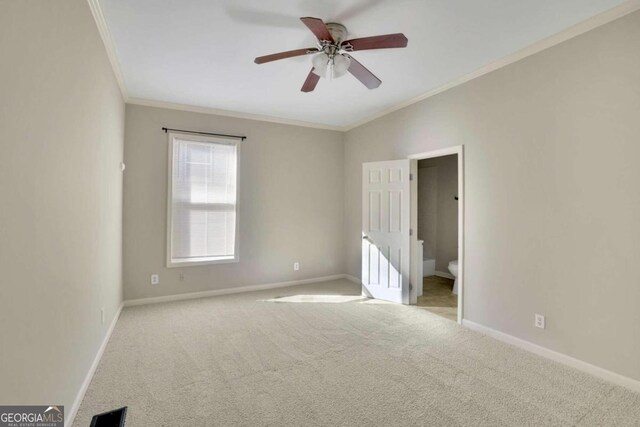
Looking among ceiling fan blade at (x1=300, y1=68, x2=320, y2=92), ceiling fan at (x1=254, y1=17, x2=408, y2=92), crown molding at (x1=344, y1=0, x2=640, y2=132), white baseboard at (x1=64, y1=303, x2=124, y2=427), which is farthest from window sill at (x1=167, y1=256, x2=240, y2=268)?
crown molding at (x1=344, y1=0, x2=640, y2=132)

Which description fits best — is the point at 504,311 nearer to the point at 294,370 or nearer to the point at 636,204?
the point at 636,204

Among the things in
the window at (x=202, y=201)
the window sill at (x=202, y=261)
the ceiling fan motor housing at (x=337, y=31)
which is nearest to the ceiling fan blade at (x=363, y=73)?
the ceiling fan motor housing at (x=337, y=31)

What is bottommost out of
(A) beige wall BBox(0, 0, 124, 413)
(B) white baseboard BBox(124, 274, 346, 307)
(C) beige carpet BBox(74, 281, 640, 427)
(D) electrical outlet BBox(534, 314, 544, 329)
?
(C) beige carpet BBox(74, 281, 640, 427)

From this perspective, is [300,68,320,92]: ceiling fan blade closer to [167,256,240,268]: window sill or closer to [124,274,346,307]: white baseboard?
[167,256,240,268]: window sill

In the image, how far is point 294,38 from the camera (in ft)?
8.37

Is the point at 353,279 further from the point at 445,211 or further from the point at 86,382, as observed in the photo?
the point at 86,382

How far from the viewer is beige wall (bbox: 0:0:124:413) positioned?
1.13 metres

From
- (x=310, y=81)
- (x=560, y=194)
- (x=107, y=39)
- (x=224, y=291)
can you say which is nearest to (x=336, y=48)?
(x=310, y=81)

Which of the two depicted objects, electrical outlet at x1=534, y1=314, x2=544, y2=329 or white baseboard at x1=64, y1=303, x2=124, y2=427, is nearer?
white baseboard at x1=64, y1=303, x2=124, y2=427

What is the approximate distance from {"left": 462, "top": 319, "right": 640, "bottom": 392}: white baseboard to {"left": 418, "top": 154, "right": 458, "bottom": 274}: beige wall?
2.54m

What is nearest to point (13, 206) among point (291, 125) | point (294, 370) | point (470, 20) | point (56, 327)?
point (56, 327)

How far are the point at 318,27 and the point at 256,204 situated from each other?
3064 millimetres

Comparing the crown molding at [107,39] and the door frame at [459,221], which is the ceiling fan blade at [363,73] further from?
the crown molding at [107,39]

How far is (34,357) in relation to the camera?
132 cm
